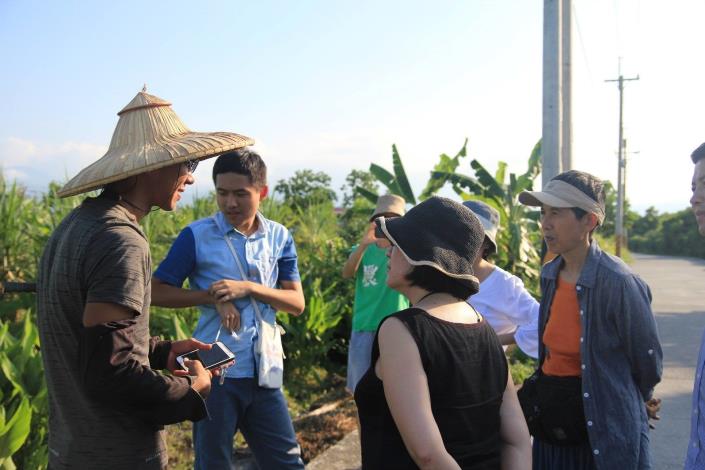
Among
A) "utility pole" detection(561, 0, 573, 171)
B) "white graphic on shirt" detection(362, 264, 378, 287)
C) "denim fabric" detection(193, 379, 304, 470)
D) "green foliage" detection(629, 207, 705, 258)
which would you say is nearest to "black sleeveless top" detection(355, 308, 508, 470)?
"denim fabric" detection(193, 379, 304, 470)

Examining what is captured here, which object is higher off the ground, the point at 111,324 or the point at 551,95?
the point at 551,95

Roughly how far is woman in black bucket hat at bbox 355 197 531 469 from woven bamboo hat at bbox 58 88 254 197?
720mm

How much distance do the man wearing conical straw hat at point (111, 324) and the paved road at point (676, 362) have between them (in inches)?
164

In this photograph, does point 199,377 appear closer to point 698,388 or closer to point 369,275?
point 698,388

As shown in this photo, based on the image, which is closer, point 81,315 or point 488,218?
point 81,315

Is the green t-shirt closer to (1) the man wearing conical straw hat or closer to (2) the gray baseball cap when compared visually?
(2) the gray baseball cap

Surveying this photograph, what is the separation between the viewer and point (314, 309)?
654 centimetres

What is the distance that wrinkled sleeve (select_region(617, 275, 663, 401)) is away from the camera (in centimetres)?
266

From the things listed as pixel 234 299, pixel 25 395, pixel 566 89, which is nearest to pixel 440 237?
pixel 234 299

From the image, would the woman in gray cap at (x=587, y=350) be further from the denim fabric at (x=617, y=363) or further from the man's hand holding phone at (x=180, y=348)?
the man's hand holding phone at (x=180, y=348)

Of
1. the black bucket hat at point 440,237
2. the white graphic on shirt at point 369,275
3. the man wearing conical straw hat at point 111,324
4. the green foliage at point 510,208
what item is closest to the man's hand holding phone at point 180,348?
the man wearing conical straw hat at point 111,324

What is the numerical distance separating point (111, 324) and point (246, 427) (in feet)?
4.55

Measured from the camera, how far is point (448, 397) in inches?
73.7

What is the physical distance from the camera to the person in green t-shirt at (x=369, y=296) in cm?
482
